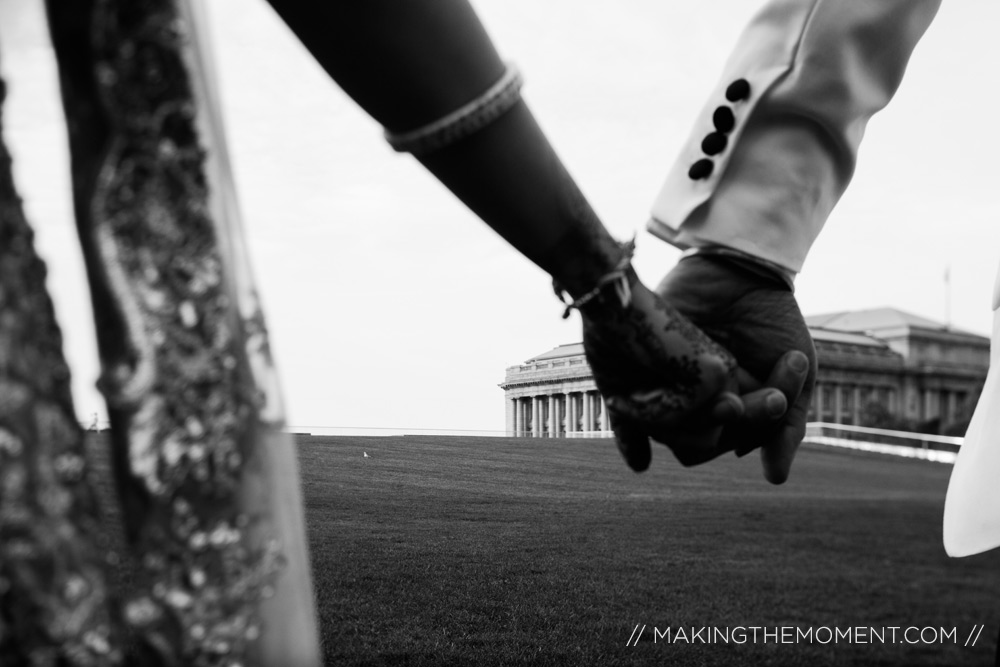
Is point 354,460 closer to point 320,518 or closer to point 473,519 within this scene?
point 320,518

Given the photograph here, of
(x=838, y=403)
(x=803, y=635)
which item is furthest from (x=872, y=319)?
(x=803, y=635)

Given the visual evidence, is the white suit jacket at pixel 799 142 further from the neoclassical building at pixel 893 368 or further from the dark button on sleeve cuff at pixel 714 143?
the neoclassical building at pixel 893 368

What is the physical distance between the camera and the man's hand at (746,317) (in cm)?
147

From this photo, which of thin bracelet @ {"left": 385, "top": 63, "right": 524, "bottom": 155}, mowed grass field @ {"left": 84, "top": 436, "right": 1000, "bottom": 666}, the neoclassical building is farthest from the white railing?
thin bracelet @ {"left": 385, "top": 63, "right": 524, "bottom": 155}

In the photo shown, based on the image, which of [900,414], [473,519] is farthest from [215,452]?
[900,414]

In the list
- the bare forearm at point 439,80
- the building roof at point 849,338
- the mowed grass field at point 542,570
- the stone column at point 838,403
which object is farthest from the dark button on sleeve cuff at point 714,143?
the stone column at point 838,403

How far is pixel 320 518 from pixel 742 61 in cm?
138

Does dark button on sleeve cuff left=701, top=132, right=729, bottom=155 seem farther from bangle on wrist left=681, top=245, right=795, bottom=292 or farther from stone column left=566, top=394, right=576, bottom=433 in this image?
stone column left=566, top=394, right=576, bottom=433

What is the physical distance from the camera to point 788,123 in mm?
1476

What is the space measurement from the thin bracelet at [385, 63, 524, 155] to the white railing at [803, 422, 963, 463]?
1160cm

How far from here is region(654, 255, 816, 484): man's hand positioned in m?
1.47

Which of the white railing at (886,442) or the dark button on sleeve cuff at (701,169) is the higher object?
the dark button on sleeve cuff at (701,169)

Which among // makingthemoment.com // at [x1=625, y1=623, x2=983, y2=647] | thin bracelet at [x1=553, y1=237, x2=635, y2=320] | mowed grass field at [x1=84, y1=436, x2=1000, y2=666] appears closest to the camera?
thin bracelet at [x1=553, y1=237, x2=635, y2=320]

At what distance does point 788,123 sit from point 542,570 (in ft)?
4.68
